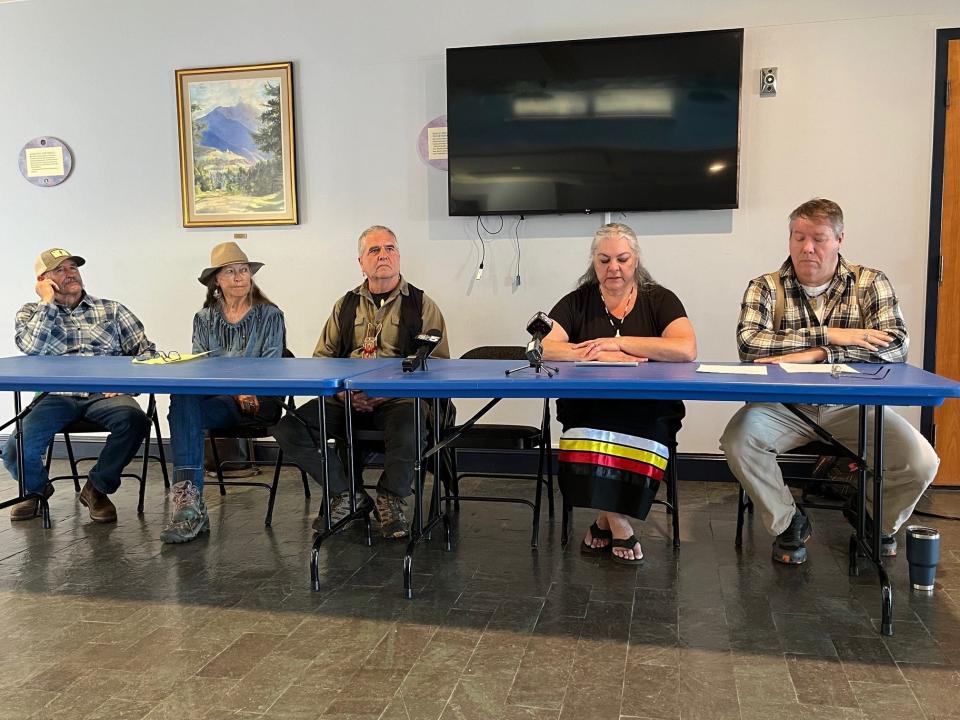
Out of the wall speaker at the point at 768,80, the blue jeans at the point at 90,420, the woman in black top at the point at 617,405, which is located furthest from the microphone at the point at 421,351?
the wall speaker at the point at 768,80

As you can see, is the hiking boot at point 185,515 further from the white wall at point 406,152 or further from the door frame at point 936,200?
the door frame at point 936,200

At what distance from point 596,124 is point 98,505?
9.79 feet

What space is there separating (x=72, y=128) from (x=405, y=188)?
2.11 meters

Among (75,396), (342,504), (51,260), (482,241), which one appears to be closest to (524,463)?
(482,241)

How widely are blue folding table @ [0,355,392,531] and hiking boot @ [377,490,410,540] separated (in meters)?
0.34

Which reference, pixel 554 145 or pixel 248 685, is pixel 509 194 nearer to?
pixel 554 145

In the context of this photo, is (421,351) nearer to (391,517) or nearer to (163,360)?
(391,517)

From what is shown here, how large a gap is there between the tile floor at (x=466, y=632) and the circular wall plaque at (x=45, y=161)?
2.51 m

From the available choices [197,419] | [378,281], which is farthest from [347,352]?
[197,419]

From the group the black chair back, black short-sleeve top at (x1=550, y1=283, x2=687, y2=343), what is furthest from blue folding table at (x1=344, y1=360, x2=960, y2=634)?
the black chair back

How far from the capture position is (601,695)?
203 cm

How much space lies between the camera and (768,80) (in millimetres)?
3992

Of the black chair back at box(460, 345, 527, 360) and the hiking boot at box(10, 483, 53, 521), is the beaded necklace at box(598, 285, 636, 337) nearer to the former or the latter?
the black chair back at box(460, 345, 527, 360)

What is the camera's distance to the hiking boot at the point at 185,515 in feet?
10.9
